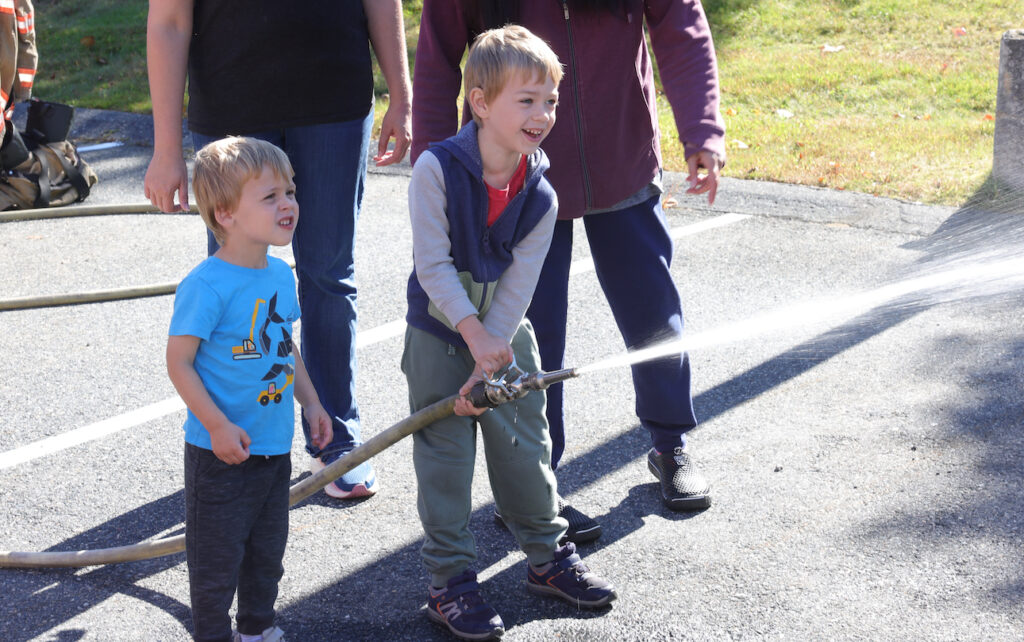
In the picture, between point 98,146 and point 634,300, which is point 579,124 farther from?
point 98,146

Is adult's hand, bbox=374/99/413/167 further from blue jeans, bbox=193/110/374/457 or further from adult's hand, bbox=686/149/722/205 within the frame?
adult's hand, bbox=686/149/722/205

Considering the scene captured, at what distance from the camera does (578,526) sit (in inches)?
129

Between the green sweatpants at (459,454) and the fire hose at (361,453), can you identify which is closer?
the fire hose at (361,453)

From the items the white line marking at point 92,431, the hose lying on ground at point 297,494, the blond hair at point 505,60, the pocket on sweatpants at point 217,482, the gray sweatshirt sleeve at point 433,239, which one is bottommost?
the white line marking at point 92,431

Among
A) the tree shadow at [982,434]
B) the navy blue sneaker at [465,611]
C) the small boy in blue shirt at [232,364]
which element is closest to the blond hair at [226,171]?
the small boy in blue shirt at [232,364]

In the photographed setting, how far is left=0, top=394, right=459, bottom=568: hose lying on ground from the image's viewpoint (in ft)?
9.06

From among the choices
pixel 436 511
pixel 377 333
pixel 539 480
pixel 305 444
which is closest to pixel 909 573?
pixel 539 480

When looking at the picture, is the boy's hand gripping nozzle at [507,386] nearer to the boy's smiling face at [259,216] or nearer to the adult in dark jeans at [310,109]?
the boy's smiling face at [259,216]

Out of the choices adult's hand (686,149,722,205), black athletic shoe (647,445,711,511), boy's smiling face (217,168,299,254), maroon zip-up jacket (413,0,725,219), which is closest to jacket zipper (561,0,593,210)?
maroon zip-up jacket (413,0,725,219)

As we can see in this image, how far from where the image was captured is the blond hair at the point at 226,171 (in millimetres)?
2496

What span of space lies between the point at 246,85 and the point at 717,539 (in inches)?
77.6

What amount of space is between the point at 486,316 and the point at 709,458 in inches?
52.2

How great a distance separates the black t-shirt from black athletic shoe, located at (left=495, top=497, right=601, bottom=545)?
4.59 ft

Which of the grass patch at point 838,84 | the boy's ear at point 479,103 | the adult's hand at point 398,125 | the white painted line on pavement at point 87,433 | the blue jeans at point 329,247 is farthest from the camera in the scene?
the grass patch at point 838,84
